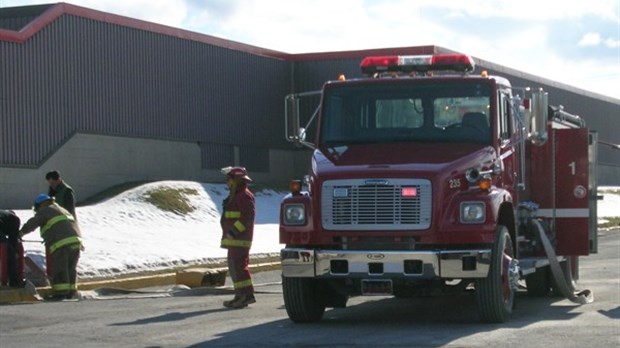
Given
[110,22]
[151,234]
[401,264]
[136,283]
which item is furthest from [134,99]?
[401,264]

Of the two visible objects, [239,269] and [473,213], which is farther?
[239,269]

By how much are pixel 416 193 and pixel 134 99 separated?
91.8ft

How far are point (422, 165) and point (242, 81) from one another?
33456 mm

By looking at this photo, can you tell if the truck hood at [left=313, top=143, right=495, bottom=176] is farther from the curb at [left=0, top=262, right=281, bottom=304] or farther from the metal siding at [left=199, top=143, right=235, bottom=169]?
the metal siding at [left=199, top=143, right=235, bottom=169]

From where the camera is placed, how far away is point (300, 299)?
45.2 ft

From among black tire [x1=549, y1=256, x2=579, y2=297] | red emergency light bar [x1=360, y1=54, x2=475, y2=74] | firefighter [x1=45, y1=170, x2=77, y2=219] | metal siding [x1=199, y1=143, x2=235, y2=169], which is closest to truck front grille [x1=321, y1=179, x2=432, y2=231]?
red emergency light bar [x1=360, y1=54, x2=475, y2=74]

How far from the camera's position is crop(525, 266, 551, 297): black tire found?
1725 cm

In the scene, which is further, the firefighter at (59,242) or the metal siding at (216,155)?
the metal siding at (216,155)

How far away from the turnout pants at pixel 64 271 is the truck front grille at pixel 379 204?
6.28m

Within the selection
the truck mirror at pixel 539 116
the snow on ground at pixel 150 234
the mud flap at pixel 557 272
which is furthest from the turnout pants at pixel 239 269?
the snow on ground at pixel 150 234

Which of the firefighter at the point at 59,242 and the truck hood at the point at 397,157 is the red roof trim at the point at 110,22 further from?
the truck hood at the point at 397,157

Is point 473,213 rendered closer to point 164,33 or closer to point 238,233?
point 238,233

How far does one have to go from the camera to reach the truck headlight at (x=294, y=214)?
44.3 feet

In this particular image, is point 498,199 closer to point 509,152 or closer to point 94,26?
point 509,152
